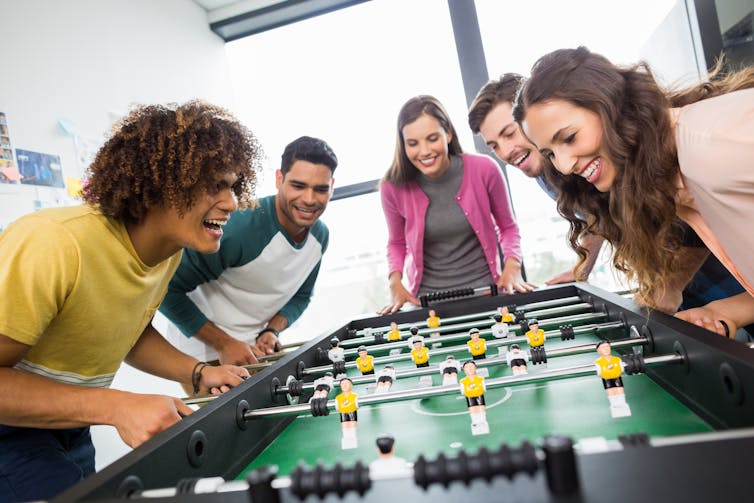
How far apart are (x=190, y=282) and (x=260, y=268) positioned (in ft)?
0.94

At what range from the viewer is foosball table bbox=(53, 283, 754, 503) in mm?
485

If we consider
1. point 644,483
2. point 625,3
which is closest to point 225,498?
point 644,483

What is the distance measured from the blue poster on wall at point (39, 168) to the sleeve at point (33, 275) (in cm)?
158

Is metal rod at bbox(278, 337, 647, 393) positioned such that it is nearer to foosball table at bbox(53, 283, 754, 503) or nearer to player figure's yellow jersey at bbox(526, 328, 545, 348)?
foosball table at bbox(53, 283, 754, 503)

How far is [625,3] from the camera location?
134 inches

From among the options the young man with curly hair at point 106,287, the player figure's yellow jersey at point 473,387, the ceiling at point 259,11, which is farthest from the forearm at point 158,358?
the ceiling at point 259,11

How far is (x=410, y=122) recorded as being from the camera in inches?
90.9

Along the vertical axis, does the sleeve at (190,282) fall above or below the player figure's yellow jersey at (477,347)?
above

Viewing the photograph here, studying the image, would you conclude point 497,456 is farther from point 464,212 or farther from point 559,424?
point 464,212

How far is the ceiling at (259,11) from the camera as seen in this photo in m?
3.89

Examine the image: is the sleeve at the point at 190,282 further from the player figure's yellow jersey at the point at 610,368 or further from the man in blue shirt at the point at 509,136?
the player figure's yellow jersey at the point at 610,368

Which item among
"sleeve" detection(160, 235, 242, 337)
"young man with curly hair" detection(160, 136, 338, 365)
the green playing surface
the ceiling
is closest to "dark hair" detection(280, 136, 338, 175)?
"young man with curly hair" detection(160, 136, 338, 365)

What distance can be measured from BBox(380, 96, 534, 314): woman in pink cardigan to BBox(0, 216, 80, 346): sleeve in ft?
4.98

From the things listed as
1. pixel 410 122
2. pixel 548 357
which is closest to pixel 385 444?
pixel 548 357
